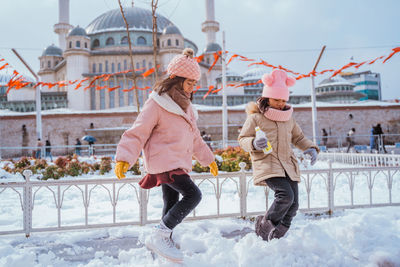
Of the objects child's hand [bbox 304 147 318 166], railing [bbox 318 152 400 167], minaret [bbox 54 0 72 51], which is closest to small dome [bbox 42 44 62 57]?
minaret [bbox 54 0 72 51]

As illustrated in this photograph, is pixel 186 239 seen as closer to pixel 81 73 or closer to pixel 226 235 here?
pixel 226 235

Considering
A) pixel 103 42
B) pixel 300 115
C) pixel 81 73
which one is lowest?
pixel 300 115

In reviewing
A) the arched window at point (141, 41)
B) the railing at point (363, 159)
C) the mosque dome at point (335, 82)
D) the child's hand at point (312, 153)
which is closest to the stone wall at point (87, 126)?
the railing at point (363, 159)

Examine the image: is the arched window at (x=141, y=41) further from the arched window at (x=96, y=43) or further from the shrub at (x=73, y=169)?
the shrub at (x=73, y=169)

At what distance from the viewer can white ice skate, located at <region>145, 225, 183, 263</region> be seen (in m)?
2.30

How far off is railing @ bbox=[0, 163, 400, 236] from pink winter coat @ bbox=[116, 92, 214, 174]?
146 centimetres

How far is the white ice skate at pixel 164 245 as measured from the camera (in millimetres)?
2301

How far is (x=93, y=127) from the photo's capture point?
22.4m

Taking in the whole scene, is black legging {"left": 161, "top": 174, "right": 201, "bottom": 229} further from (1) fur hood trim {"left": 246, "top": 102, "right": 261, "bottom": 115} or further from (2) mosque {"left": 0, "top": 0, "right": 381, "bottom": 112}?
(2) mosque {"left": 0, "top": 0, "right": 381, "bottom": 112}

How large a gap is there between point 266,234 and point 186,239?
2.53 feet

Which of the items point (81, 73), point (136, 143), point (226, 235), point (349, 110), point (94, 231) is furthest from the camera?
point (81, 73)

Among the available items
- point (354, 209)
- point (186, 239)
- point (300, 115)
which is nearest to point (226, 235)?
point (186, 239)

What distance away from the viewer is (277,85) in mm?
2938

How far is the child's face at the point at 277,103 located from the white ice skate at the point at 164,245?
1477 millimetres
